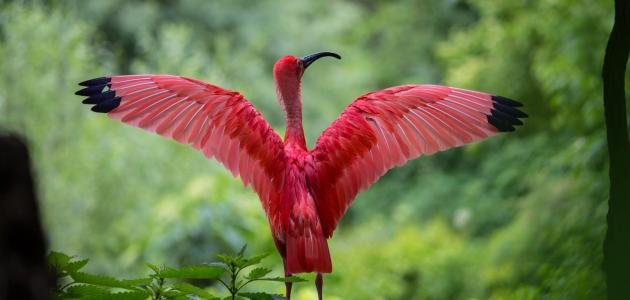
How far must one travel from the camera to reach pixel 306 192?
2.38 meters

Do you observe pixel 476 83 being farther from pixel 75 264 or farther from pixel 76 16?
pixel 75 264

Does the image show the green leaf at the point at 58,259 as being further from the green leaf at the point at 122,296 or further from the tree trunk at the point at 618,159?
the tree trunk at the point at 618,159

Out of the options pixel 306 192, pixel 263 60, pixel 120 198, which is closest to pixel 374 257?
pixel 120 198

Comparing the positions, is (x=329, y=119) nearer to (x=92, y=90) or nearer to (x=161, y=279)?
(x=92, y=90)

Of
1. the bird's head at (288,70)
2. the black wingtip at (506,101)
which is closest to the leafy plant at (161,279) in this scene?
the bird's head at (288,70)

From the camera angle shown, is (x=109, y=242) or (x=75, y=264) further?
(x=109, y=242)

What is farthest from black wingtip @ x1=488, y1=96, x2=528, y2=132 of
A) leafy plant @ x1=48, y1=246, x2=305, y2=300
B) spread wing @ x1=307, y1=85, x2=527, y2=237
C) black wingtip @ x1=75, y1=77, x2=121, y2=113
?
black wingtip @ x1=75, y1=77, x2=121, y2=113

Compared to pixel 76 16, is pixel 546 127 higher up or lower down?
lower down

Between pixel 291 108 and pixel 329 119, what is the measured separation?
8.32 metres

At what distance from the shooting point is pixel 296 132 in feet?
8.20

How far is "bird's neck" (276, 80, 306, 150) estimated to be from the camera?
2.49 meters

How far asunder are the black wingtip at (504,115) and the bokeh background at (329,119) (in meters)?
0.41

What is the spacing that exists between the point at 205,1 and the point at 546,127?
5.14 meters

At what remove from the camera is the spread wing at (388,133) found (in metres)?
2.40
